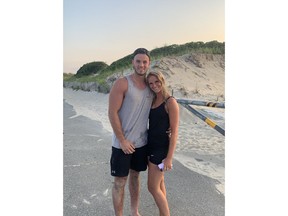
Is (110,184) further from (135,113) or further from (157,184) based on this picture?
(135,113)

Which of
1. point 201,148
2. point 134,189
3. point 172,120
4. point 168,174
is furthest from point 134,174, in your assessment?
point 201,148

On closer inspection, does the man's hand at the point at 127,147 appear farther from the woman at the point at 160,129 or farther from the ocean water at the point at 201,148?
the ocean water at the point at 201,148

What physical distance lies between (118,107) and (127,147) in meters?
0.28

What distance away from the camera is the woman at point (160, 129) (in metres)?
1.95

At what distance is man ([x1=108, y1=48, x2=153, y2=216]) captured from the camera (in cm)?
195

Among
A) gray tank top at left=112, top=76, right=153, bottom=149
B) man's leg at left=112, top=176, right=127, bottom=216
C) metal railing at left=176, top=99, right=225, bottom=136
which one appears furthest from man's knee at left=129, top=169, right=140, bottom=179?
metal railing at left=176, top=99, right=225, bottom=136

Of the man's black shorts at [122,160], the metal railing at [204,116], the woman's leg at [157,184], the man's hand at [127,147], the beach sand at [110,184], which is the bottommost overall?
the beach sand at [110,184]

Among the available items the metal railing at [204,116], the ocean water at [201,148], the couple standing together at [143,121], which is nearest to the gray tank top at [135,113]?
the couple standing together at [143,121]

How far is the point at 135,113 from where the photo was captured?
1.99 metres

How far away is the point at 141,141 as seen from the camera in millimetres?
2057
